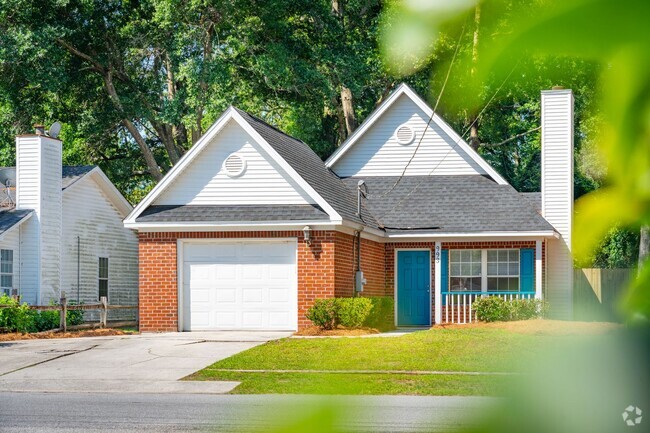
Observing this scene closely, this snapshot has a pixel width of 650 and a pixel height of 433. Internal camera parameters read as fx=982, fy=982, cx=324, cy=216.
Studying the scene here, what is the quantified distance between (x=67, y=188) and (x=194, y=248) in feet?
28.6

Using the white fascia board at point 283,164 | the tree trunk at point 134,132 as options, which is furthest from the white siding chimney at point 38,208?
the white fascia board at point 283,164

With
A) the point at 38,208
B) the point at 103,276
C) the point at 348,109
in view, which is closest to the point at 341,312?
the point at 38,208

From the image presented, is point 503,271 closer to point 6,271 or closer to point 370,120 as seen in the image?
point 370,120

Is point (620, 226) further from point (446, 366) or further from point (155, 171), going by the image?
point (155, 171)

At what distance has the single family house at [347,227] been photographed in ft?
82.7

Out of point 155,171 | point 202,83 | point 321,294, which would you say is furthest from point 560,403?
point 155,171

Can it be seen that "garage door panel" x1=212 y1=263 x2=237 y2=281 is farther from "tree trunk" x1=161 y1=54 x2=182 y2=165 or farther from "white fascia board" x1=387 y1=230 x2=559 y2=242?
"tree trunk" x1=161 y1=54 x2=182 y2=165

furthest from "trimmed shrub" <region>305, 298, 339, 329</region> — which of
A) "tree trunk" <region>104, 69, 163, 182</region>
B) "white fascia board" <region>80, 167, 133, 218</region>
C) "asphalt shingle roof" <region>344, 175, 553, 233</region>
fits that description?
"tree trunk" <region>104, 69, 163, 182</region>

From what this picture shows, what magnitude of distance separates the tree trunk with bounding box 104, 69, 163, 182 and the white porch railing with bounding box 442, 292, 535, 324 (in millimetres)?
17402

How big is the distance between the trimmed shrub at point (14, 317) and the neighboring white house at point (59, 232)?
11.9 ft

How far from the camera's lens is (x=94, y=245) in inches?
1369

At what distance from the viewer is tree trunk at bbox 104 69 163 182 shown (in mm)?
39250

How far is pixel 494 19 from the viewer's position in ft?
2.00

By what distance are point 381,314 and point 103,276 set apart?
13312 millimetres
